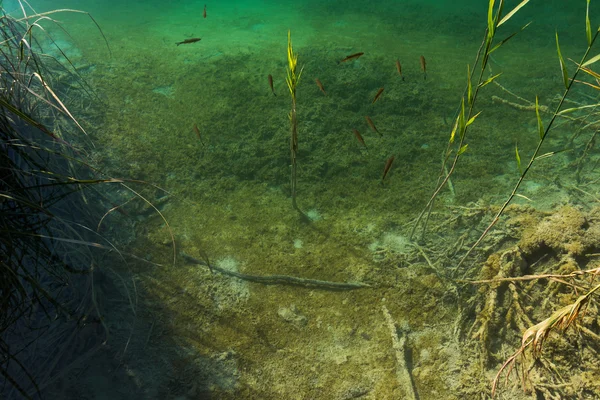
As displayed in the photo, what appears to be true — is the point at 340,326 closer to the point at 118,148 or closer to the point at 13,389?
the point at 13,389

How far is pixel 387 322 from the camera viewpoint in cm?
267

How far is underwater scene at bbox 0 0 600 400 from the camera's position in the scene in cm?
229

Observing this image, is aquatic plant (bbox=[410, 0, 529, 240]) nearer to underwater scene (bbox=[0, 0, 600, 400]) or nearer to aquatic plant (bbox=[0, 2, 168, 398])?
underwater scene (bbox=[0, 0, 600, 400])

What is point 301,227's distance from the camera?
3.29 m

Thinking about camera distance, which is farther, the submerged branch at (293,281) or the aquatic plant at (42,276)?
the submerged branch at (293,281)

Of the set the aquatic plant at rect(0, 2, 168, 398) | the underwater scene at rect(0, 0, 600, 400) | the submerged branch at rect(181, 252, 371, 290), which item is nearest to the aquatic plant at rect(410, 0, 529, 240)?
the underwater scene at rect(0, 0, 600, 400)

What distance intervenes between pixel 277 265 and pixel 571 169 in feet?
8.99

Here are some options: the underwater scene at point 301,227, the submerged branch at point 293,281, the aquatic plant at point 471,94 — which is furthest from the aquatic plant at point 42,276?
the aquatic plant at point 471,94

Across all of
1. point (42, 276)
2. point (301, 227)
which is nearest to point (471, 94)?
point (301, 227)

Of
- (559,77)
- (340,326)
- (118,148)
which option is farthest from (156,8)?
(340,326)

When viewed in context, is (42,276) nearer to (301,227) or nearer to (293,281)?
(293,281)

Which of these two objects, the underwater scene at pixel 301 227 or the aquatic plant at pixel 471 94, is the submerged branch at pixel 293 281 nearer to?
the underwater scene at pixel 301 227

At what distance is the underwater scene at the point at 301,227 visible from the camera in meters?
2.29

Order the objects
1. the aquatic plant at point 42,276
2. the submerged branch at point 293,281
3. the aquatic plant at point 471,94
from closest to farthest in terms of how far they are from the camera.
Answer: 1. the aquatic plant at point 471,94
2. the aquatic plant at point 42,276
3. the submerged branch at point 293,281
